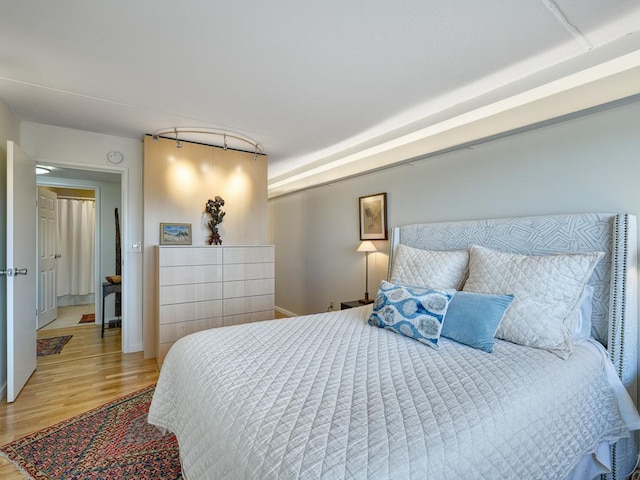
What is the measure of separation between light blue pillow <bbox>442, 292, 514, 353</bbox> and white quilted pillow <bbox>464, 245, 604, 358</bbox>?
10cm

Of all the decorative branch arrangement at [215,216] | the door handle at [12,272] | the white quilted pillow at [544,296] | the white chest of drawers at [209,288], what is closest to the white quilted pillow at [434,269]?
the white quilted pillow at [544,296]

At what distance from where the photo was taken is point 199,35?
5.67ft

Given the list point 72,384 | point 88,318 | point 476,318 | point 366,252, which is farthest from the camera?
point 88,318

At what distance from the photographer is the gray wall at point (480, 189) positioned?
1820mm

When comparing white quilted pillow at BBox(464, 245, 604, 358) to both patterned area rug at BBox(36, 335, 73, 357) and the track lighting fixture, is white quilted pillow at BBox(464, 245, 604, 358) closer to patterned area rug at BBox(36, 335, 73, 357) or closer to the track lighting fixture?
the track lighting fixture

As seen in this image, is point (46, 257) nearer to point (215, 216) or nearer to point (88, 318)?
point (88, 318)

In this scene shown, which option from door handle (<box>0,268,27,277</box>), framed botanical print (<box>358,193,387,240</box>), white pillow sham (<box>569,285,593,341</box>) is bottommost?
white pillow sham (<box>569,285,593,341</box>)

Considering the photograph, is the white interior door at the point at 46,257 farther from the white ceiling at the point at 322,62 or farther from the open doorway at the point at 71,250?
the white ceiling at the point at 322,62

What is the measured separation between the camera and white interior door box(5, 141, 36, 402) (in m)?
2.31

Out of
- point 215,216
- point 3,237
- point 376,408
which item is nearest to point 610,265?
point 376,408

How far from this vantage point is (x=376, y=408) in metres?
1.01

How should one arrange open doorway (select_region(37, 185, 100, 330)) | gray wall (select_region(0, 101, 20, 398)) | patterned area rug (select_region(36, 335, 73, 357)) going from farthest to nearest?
open doorway (select_region(37, 185, 100, 330)) < patterned area rug (select_region(36, 335, 73, 357)) < gray wall (select_region(0, 101, 20, 398))

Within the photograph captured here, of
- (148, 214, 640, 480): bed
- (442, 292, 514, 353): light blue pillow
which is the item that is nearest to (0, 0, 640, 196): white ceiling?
(148, 214, 640, 480): bed

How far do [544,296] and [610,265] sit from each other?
43cm
